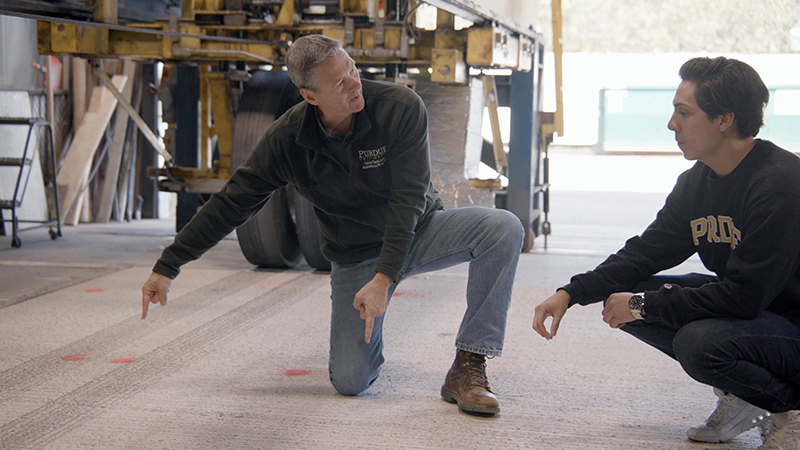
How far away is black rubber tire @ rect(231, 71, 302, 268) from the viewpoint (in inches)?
202

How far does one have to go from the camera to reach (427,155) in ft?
8.46

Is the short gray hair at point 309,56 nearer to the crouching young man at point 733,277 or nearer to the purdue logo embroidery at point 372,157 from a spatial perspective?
the purdue logo embroidery at point 372,157

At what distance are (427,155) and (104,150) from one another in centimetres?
650

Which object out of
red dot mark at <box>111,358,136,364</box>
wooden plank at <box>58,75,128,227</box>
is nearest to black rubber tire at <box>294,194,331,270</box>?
red dot mark at <box>111,358,136,364</box>

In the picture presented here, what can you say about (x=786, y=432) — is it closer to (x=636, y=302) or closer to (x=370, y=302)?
(x=636, y=302)

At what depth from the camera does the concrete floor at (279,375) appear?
2.43 m

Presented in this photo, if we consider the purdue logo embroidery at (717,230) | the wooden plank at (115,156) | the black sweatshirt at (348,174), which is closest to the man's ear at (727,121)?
the purdue logo embroidery at (717,230)

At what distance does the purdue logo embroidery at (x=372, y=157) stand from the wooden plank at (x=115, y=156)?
622 cm

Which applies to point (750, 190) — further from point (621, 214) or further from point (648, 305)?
point (621, 214)

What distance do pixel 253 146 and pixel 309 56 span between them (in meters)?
3.02

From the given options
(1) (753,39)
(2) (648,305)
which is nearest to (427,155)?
(2) (648,305)

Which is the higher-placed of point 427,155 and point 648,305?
point 427,155

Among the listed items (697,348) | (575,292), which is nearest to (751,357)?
(697,348)

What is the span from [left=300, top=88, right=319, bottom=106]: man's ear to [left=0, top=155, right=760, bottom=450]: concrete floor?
102 centimetres
